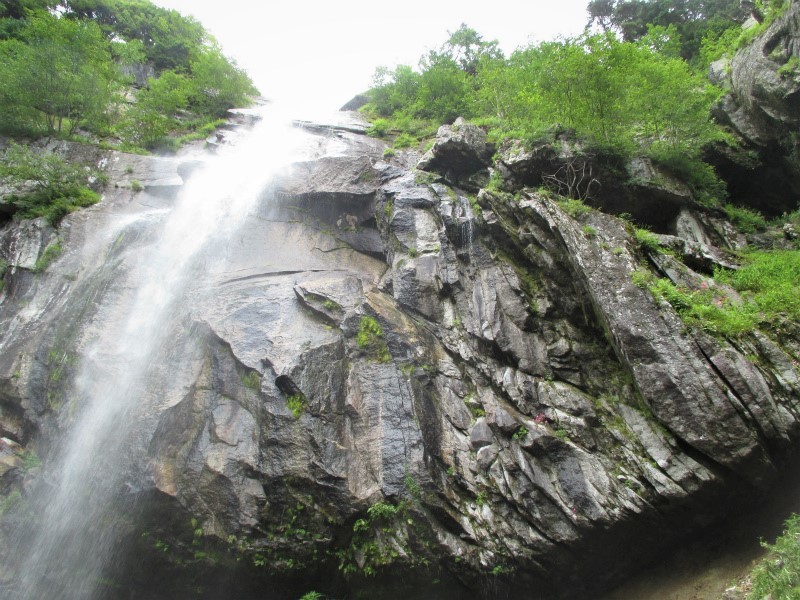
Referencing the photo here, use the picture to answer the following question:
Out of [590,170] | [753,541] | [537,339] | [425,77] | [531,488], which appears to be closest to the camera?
[753,541]

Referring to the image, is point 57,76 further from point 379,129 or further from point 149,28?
point 149,28

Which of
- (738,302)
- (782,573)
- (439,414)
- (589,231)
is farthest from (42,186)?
(782,573)

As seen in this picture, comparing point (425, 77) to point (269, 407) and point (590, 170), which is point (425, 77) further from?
point (269, 407)

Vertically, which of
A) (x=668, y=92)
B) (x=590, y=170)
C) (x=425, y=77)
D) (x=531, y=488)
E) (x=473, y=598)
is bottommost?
(x=473, y=598)

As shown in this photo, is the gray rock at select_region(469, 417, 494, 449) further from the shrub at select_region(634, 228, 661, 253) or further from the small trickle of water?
the shrub at select_region(634, 228, 661, 253)

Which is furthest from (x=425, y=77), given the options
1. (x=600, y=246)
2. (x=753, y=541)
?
(x=753, y=541)

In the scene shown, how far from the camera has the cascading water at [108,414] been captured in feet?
28.1

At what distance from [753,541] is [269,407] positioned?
9076 mm

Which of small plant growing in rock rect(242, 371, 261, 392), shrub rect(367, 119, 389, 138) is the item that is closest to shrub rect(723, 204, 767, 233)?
small plant growing in rock rect(242, 371, 261, 392)

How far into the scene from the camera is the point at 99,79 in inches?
773

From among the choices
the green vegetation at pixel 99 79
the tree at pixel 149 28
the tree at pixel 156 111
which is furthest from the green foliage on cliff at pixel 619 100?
the tree at pixel 149 28

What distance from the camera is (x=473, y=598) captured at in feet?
Answer: 28.1

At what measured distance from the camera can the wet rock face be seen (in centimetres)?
780

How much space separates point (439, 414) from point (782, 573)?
573 centimetres
